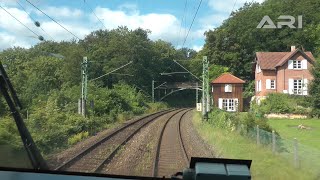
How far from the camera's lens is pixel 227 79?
2258mm

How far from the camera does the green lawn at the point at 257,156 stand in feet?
6.59

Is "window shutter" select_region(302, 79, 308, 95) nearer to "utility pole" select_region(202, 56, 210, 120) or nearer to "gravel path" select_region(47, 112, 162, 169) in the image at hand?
"utility pole" select_region(202, 56, 210, 120)

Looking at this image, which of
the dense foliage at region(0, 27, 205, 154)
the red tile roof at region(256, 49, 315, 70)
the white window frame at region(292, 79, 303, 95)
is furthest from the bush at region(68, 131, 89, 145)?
the white window frame at region(292, 79, 303, 95)

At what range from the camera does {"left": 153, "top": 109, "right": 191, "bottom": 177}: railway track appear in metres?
2.12

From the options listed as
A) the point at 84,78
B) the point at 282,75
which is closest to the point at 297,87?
the point at 282,75

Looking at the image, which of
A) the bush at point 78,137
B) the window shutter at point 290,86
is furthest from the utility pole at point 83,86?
the window shutter at point 290,86

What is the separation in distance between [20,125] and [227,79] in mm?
1190

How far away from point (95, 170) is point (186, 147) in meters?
0.53

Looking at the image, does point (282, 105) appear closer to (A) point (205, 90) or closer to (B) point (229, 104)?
(B) point (229, 104)

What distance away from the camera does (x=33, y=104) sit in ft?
8.09

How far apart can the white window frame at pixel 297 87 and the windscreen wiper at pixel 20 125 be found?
4.64ft

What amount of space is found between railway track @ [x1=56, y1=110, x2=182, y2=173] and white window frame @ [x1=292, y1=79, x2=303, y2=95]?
2.48ft

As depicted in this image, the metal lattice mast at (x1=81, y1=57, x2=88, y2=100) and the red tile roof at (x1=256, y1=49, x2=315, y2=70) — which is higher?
the red tile roof at (x1=256, y1=49, x2=315, y2=70)

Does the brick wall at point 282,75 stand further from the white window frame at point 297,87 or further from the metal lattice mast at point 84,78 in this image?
the metal lattice mast at point 84,78
